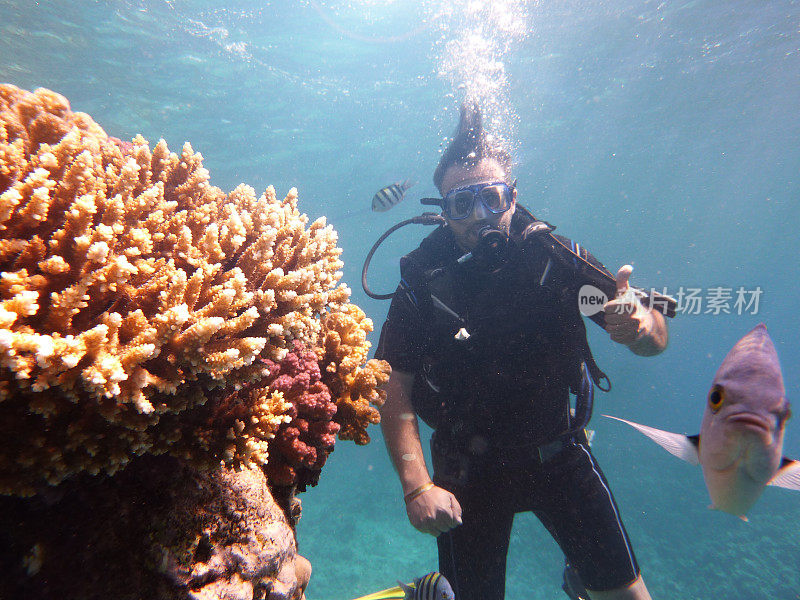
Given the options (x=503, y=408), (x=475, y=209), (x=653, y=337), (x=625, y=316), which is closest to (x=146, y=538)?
(x=503, y=408)

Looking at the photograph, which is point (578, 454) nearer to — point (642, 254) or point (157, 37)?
point (157, 37)

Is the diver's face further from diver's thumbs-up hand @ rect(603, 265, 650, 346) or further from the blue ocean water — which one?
the blue ocean water

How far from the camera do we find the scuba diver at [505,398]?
3.41m

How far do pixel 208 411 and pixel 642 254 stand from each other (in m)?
127

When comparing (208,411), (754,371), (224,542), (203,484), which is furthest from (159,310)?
(754,371)

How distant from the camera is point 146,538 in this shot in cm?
143

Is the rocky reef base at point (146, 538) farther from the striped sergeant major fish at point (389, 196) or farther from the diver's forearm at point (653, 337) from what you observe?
the striped sergeant major fish at point (389, 196)

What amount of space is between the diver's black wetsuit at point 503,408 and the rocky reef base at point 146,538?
221 cm

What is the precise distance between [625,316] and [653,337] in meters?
0.59

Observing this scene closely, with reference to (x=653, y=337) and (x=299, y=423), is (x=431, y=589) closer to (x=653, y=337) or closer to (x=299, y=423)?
(x=299, y=423)

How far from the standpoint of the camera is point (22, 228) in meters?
1.39

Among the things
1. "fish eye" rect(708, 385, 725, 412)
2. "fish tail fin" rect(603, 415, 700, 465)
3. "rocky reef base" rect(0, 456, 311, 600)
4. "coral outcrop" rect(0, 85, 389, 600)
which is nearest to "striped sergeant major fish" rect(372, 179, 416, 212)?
"coral outcrop" rect(0, 85, 389, 600)

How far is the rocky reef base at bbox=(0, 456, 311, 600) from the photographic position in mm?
1314

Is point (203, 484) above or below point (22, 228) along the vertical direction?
below
